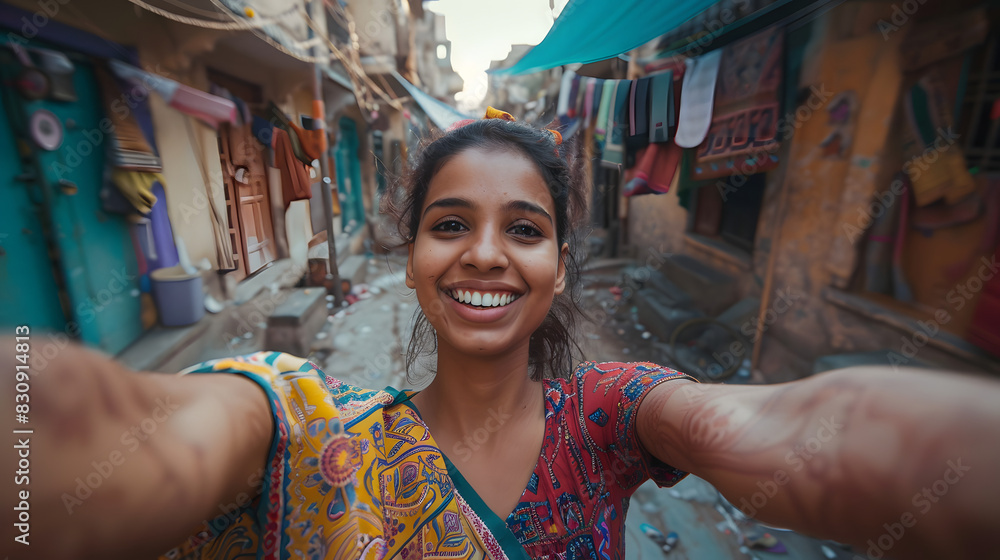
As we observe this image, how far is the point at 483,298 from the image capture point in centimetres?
96

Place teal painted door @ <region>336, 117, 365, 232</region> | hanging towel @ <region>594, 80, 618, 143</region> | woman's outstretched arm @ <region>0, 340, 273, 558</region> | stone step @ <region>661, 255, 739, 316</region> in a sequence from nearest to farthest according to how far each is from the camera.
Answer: woman's outstretched arm @ <region>0, 340, 273, 558</region> < teal painted door @ <region>336, 117, 365, 232</region> < hanging towel @ <region>594, 80, 618, 143</region> < stone step @ <region>661, 255, 739, 316</region>

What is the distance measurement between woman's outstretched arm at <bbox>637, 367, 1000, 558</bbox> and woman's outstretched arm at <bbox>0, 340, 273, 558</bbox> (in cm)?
84

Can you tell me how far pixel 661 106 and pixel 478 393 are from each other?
3294 millimetres

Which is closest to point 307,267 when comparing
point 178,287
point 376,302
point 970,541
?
point 178,287

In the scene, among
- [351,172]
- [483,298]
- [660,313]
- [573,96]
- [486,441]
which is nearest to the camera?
[483,298]

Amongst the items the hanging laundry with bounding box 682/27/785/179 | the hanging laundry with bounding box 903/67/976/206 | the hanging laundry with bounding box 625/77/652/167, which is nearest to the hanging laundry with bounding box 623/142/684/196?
the hanging laundry with bounding box 625/77/652/167

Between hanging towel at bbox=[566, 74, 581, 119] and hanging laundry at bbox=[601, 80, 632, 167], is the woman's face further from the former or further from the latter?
hanging towel at bbox=[566, 74, 581, 119]

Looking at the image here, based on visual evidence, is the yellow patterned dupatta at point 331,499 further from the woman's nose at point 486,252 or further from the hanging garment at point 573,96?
the hanging garment at point 573,96

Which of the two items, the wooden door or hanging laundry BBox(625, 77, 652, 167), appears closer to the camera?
the wooden door

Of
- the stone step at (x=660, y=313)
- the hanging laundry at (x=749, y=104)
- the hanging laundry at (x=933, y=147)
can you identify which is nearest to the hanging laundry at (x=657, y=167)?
the hanging laundry at (x=749, y=104)

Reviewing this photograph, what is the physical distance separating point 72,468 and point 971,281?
12.0 ft

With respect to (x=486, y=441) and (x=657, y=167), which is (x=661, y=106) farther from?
(x=486, y=441)

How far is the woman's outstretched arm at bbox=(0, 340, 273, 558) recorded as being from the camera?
1.20 feet

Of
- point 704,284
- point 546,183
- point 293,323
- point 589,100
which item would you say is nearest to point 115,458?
point 546,183
